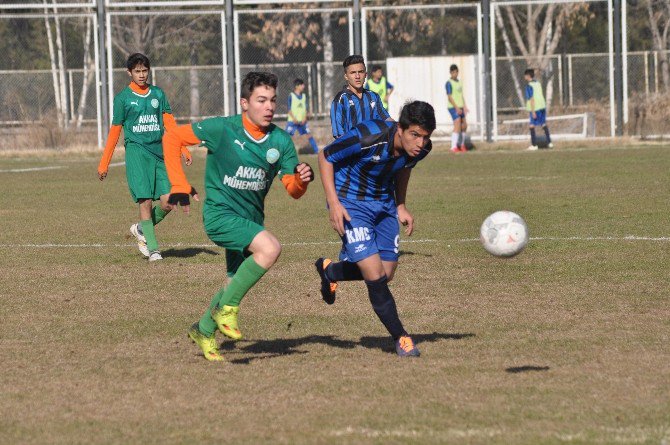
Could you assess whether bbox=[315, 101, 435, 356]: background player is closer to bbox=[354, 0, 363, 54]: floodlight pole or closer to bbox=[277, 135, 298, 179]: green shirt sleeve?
bbox=[277, 135, 298, 179]: green shirt sleeve

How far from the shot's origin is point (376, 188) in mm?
7207

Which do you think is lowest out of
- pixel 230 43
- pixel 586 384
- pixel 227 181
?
pixel 586 384

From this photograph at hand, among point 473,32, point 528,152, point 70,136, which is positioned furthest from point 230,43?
point 473,32

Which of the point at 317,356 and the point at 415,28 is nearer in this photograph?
the point at 317,356

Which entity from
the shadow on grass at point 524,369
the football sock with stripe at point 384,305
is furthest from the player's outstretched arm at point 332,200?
the shadow on grass at point 524,369

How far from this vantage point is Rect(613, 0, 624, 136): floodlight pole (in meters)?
28.9

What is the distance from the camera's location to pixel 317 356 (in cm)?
700

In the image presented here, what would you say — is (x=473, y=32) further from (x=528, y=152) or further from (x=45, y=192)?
(x=45, y=192)

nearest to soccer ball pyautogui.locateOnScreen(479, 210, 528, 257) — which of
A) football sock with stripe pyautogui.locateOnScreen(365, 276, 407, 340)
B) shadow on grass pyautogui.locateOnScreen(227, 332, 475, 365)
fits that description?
shadow on grass pyautogui.locateOnScreen(227, 332, 475, 365)

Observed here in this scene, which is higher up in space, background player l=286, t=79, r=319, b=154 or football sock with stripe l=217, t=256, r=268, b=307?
background player l=286, t=79, r=319, b=154

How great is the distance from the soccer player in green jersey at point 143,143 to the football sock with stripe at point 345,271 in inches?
163

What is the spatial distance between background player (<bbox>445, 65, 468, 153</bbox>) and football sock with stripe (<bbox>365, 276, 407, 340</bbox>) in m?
21.1

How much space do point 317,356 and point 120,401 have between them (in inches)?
56.0

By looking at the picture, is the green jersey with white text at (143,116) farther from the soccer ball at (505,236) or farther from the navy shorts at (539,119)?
the navy shorts at (539,119)
